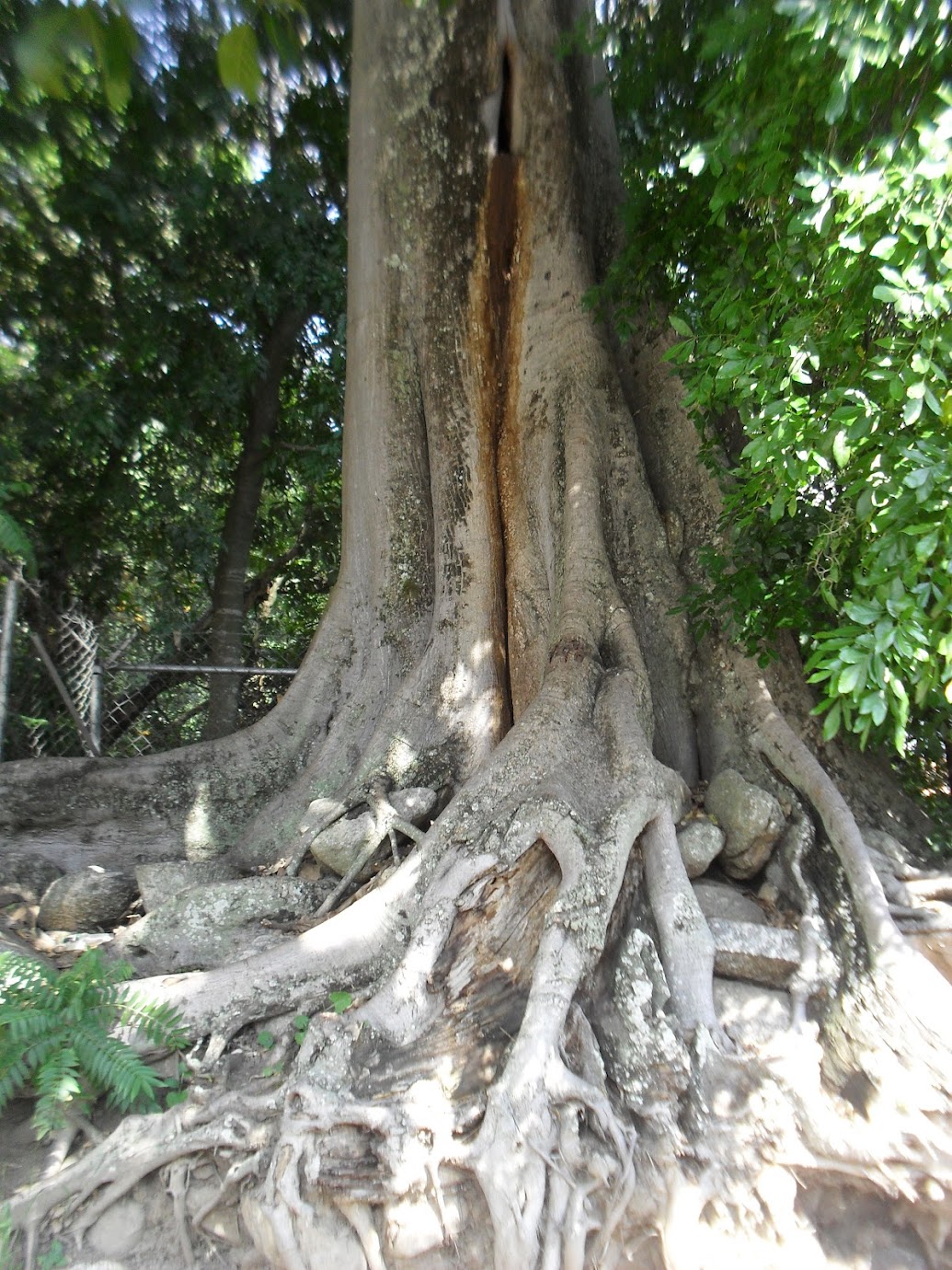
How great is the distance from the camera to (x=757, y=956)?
301cm

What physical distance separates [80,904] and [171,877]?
388 millimetres

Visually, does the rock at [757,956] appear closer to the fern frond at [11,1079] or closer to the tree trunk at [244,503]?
the fern frond at [11,1079]

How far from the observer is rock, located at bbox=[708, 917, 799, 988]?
301 cm

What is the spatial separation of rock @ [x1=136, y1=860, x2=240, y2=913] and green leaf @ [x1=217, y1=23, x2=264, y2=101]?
10.0 feet

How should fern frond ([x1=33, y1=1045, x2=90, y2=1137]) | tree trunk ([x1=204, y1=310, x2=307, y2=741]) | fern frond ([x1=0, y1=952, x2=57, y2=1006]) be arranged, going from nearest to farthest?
fern frond ([x1=33, y1=1045, x2=90, y2=1137]) → fern frond ([x1=0, y1=952, x2=57, y2=1006]) → tree trunk ([x1=204, y1=310, x2=307, y2=741])

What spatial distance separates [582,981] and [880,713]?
131cm

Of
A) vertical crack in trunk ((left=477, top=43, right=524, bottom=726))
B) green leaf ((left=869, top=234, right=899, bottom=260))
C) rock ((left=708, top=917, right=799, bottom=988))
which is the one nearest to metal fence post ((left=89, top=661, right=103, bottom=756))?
vertical crack in trunk ((left=477, top=43, right=524, bottom=726))

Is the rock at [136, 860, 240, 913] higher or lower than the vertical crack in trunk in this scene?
lower

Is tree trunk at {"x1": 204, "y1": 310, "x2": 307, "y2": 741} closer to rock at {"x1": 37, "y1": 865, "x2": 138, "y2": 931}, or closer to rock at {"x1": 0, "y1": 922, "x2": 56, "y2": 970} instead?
rock at {"x1": 37, "y1": 865, "x2": 138, "y2": 931}

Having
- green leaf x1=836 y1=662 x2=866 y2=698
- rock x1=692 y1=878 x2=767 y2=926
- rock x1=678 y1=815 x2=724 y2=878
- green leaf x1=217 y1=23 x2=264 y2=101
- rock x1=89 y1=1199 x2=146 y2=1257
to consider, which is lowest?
rock x1=89 y1=1199 x2=146 y2=1257

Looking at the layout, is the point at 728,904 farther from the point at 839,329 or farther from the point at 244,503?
the point at 244,503

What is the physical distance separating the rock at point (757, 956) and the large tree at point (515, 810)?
6 centimetres

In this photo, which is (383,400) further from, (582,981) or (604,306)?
(582,981)

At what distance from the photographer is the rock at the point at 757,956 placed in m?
3.01
